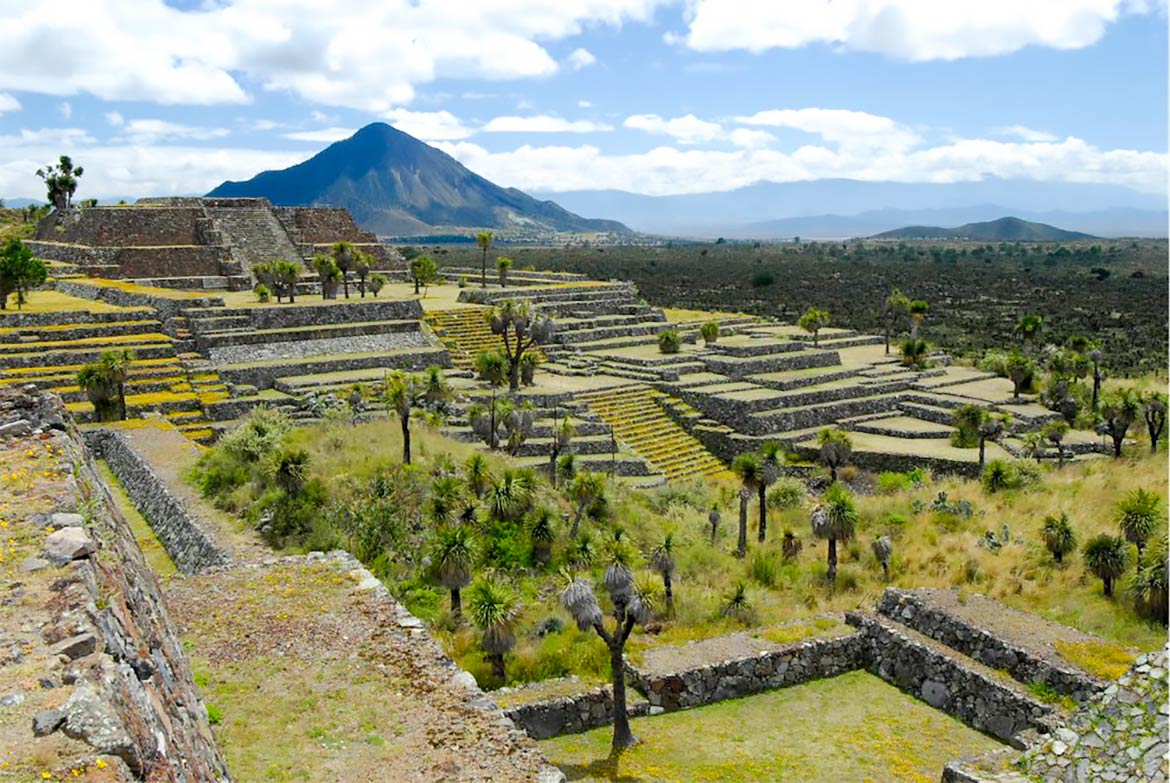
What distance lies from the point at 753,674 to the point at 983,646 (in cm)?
316

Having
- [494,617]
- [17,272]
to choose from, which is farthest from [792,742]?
[17,272]

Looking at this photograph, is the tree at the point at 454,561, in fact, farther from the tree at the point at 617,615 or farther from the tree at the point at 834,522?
the tree at the point at 834,522

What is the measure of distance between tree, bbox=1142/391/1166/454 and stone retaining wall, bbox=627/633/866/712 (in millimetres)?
19087

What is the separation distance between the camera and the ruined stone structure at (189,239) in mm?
40594

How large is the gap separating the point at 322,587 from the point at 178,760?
5.82m

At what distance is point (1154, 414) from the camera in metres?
28.0

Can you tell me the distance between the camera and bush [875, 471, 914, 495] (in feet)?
87.5

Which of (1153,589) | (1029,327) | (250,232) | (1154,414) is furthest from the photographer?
(1029,327)

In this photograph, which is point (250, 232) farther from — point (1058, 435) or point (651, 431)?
point (1058, 435)

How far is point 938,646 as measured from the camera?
13.2 m

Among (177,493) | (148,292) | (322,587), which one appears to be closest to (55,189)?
(148,292)

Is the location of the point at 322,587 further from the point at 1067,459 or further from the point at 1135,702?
the point at 1067,459

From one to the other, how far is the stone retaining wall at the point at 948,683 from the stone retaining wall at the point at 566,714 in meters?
4.06

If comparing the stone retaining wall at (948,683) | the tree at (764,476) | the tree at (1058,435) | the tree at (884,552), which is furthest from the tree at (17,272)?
the tree at (1058,435)
